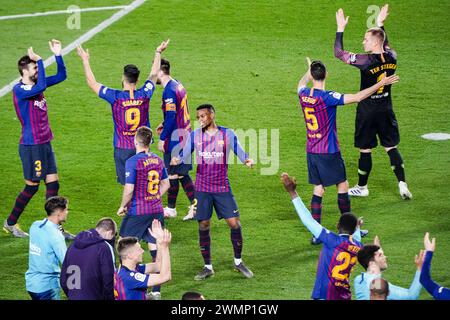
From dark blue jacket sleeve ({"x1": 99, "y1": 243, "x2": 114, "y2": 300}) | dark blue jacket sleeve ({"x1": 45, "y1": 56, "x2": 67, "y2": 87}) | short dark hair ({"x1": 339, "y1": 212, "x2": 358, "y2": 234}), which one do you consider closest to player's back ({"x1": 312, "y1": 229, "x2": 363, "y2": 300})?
short dark hair ({"x1": 339, "y1": 212, "x2": 358, "y2": 234})

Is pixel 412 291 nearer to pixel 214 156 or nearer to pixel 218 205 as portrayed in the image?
pixel 218 205

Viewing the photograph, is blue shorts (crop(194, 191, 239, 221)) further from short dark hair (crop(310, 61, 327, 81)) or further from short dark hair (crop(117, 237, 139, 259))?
short dark hair (crop(117, 237, 139, 259))

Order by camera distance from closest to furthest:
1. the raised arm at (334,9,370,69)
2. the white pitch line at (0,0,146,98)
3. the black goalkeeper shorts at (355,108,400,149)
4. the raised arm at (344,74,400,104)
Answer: the raised arm at (344,74,400,104), the raised arm at (334,9,370,69), the black goalkeeper shorts at (355,108,400,149), the white pitch line at (0,0,146,98)

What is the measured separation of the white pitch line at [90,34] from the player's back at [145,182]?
8.18 metres

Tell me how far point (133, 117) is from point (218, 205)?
6.34 ft

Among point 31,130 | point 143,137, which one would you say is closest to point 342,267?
point 143,137

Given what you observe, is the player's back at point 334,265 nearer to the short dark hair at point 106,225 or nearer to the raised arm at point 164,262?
the raised arm at point 164,262

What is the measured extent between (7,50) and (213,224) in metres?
9.22

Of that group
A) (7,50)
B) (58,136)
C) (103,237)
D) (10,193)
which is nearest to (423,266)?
(103,237)

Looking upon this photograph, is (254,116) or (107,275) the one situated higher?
(254,116)

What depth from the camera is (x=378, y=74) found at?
46.7 feet

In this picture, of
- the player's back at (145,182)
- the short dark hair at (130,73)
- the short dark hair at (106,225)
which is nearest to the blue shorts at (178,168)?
the short dark hair at (130,73)

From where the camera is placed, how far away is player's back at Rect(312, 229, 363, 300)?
1007 cm

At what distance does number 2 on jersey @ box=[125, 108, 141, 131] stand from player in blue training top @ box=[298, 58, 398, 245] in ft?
7.29
